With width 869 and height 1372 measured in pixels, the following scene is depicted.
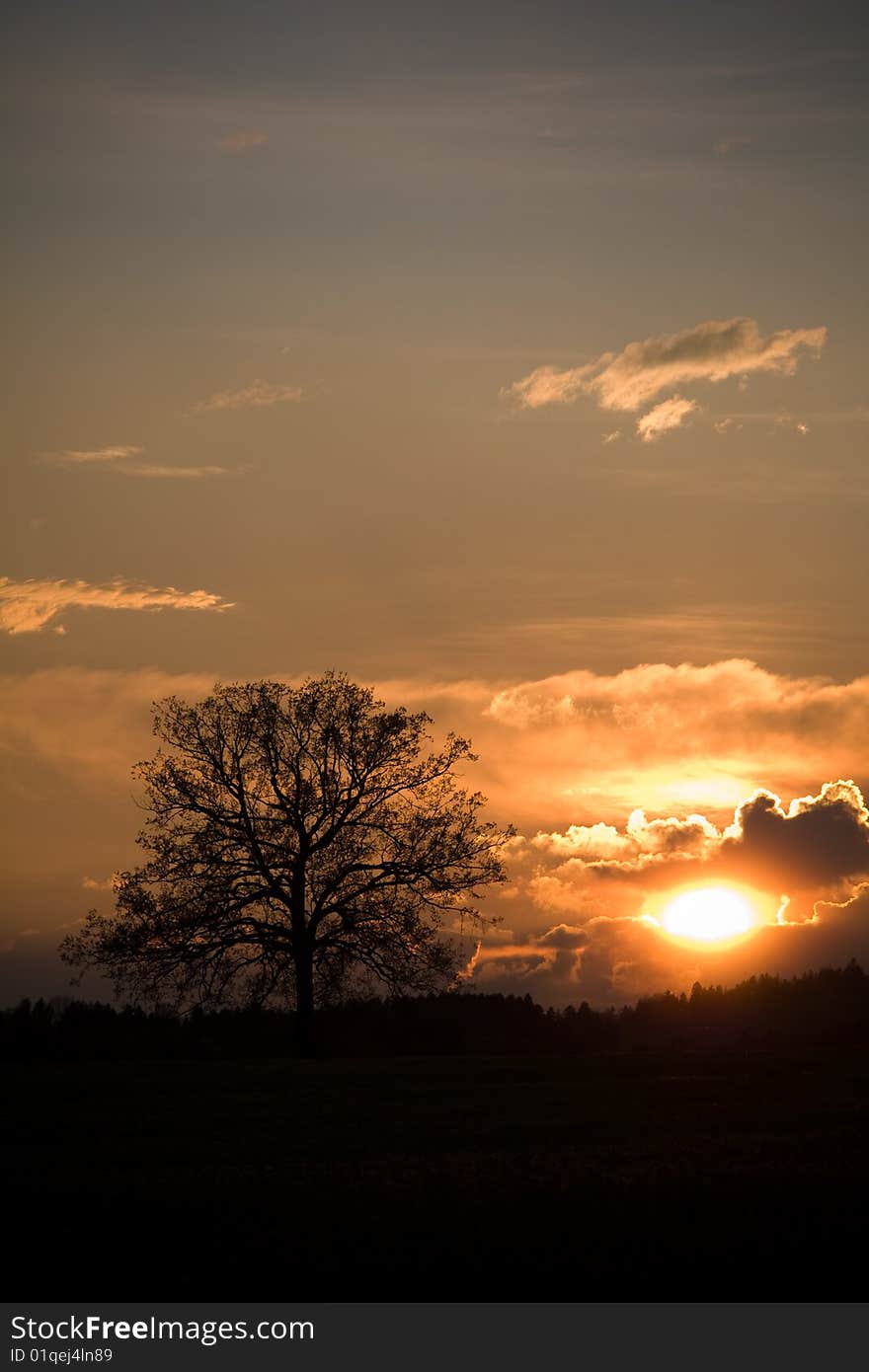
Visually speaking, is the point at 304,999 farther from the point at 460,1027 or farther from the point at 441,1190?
the point at 441,1190

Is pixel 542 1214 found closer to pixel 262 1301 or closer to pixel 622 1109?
pixel 262 1301

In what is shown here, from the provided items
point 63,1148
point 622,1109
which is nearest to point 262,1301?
point 63,1148

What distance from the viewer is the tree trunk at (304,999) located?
3803cm

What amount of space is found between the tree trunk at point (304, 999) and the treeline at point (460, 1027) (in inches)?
35.3

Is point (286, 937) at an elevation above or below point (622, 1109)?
above

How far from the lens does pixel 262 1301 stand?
10.6 meters

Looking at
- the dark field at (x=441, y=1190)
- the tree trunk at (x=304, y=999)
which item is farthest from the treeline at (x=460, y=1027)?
the dark field at (x=441, y=1190)

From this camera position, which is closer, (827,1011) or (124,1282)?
(124,1282)

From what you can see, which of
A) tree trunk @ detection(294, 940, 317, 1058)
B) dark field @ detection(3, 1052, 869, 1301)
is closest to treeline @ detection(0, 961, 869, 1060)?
tree trunk @ detection(294, 940, 317, 1058)

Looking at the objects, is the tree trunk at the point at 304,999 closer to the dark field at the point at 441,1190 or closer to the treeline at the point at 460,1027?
the treeline at the point at 460,1027

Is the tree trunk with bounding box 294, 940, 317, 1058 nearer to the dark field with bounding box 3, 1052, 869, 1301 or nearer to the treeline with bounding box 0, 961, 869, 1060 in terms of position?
the treeline with bounding box 0, 961, 869, 1060

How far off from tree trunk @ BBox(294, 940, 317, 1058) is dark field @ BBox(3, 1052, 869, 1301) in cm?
1373
